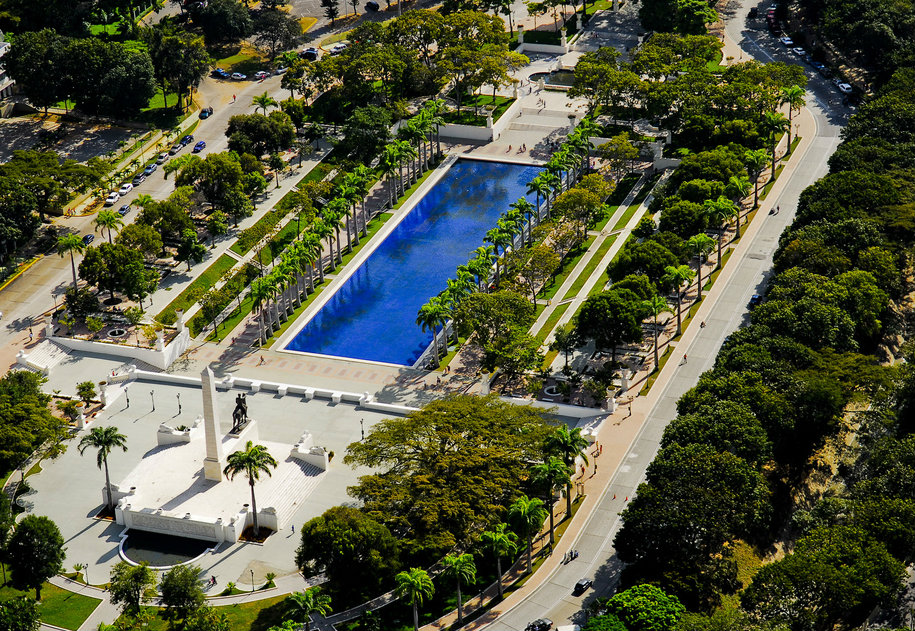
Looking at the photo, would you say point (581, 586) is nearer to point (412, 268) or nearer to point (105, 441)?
point (105, 441)

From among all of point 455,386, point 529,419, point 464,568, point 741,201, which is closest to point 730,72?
point 741,201

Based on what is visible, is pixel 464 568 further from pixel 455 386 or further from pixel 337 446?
pixel 455 386

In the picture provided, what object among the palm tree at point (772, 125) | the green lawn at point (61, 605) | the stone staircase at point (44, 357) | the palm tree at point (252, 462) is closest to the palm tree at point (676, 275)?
the palm tree at point (772, 125)

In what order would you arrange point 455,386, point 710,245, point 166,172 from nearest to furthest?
point 455,386, point 710,245, point 166,172

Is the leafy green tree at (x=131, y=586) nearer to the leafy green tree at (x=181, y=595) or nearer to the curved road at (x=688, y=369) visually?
the leafy green tree at (x=181, y=595)

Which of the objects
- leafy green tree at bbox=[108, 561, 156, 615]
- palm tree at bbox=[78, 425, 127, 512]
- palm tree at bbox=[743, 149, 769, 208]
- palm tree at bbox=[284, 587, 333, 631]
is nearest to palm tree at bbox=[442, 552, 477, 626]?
palm tree at bbox=[284, 587, 333, 631]

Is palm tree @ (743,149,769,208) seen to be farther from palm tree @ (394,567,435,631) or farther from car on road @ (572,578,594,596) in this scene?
palm tree @ (394,567,435,631)

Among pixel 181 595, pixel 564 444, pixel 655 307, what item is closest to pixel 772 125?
pixel 655 307
